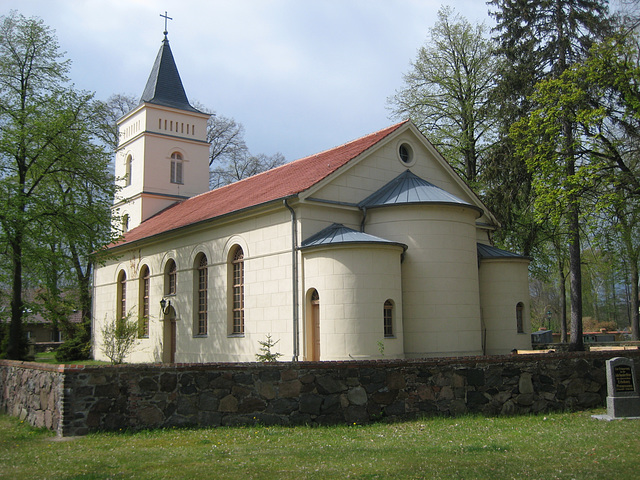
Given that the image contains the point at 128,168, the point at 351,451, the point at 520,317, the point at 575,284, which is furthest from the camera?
the point at 128,168

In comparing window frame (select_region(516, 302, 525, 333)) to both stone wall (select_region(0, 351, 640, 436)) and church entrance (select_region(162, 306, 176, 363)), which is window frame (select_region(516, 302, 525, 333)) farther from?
church entrance (select_region(162, 306, 176, 363))

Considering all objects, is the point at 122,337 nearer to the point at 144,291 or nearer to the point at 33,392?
the point at 144,291

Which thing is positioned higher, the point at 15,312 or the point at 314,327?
the point at 15,312

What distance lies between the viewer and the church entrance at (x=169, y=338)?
1102 inches

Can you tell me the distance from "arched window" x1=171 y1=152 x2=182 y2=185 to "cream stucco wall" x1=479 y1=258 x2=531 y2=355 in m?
21.6

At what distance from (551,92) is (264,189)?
11.8 metres

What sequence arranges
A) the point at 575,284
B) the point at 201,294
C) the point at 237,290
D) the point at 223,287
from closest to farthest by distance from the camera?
the point at 237,290 < the point at 223,287 < the point at 575,284 < the point at 201,294

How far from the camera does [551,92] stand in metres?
23.1

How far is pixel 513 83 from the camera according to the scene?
89.2ft

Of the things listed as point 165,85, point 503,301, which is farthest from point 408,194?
point 165,85

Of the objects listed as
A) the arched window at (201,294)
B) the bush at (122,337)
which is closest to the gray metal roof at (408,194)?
the arched window at (201,294)

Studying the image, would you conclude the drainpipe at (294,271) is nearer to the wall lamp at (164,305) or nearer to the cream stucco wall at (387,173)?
the cream stucco wall at (387,173)

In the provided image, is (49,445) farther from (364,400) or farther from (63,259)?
(63,259)

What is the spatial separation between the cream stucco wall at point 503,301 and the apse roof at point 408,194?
3653mm
